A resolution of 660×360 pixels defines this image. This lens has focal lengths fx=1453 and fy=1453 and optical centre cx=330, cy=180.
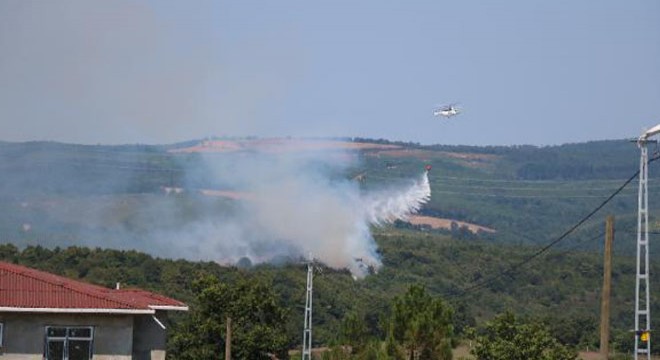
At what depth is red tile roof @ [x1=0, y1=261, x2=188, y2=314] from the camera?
42625mm

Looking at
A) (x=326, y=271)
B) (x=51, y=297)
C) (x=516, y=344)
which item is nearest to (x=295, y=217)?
(x=326, y=271)

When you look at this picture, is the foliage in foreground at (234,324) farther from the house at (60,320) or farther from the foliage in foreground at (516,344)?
the house at (60,320)

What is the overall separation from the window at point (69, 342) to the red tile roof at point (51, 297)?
3.00 ft

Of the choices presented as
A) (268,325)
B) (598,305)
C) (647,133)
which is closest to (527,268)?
(598,305)

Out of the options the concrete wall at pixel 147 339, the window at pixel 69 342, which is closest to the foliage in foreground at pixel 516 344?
the concrete wall at pixel 147 339

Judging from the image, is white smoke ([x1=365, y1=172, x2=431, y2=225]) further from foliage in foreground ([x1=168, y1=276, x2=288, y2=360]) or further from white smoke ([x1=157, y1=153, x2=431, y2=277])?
foliage in foreground ([x1=168, y1=276, x2=288, y2=360])

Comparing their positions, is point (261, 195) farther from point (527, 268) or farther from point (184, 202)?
point (527, 268)

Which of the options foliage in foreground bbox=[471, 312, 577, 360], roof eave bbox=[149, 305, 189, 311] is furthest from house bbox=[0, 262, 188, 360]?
foliage in foreground bbox=[471, 312, 577, 360]

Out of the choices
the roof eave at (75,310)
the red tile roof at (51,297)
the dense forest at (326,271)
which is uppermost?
the red tile roof at (51,297)

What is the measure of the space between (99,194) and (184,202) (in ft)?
36.1

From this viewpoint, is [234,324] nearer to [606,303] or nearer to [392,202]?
[606,303]

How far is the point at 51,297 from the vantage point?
43188 millimetres

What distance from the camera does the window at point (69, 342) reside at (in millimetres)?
43281

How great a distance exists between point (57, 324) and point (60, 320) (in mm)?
149
